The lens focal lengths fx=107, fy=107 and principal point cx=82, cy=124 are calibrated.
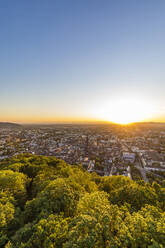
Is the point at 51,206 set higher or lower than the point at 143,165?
higher

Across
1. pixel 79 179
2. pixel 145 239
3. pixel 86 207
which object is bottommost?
pixel 79 179

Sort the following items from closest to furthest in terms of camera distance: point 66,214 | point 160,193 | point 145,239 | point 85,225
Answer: point 145,239, point 85,225, point 66,214, point 160,193

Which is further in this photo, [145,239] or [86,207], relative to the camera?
[86,207]

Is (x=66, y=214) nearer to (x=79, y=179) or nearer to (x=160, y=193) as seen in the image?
(x=79, y=179)

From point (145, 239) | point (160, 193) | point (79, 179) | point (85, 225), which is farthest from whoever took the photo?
point (79, 179)

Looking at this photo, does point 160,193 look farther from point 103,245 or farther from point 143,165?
point 143,165

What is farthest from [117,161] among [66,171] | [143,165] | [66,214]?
[66,214]

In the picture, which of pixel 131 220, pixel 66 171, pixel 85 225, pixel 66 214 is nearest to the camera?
pixel 85 225

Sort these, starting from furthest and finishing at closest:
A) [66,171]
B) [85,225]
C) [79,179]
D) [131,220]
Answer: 1. [66,171]
2. [79,179]
3. [131,220]
4. [85,225]

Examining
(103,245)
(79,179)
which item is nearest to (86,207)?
(103,245)
